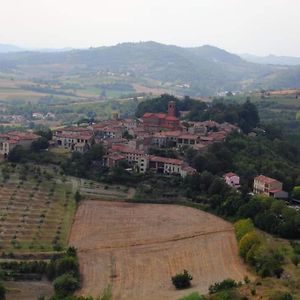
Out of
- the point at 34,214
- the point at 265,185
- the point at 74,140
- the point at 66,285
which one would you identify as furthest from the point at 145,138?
the point at 66,285

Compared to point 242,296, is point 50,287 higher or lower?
lower

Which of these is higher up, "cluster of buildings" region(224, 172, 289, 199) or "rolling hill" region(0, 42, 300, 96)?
"cluster of buildings" region(224, 172, 289, 199)

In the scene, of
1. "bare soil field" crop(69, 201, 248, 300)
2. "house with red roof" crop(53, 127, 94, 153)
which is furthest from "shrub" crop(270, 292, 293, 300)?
"house with red roof" crop(53, 127, 94, 153)

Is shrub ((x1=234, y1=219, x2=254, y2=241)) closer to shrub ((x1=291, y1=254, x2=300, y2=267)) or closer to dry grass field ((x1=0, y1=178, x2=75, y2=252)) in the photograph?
shrub ((x1=291, y1=254, x2=300, y2=267))

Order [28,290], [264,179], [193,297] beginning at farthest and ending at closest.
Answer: [264,179] < [28,290] < [193,297]

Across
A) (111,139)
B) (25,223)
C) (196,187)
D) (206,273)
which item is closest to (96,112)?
(111,139)

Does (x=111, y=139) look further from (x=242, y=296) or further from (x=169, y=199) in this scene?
(x=242, y=296)

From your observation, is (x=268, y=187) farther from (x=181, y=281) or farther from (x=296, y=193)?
(x=181, y=281)
